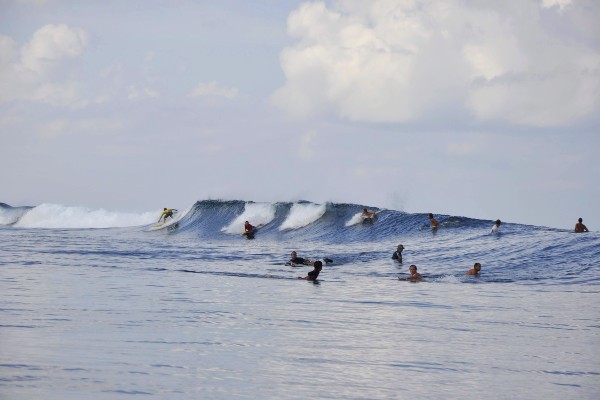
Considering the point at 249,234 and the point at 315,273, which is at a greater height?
the point at 249,234

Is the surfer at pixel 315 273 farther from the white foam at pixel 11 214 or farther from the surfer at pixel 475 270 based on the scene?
the white foam at pixel 11 214

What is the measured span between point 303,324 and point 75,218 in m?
62.9

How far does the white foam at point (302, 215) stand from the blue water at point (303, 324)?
14910 millimetres

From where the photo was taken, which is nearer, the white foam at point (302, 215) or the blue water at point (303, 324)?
the blue water at point (303, 324)

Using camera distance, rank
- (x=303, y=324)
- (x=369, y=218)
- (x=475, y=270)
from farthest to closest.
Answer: (x=369, y=218)
(x=475, y=270)
(x=303, y=324)

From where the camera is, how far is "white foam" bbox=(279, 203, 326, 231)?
4891cm

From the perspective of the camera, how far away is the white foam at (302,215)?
48.9m

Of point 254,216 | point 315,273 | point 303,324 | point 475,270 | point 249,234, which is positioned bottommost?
point 303,324

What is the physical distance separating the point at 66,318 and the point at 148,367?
4204 mm

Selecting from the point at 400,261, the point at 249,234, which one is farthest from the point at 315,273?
the point at 249,234

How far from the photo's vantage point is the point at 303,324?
47.4ft

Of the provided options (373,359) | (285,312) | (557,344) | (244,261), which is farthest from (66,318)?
(244,261)

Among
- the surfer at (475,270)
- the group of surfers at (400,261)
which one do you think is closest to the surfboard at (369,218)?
the group of surfers at (400,261)

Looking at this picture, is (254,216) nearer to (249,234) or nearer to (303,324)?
(249,234)
